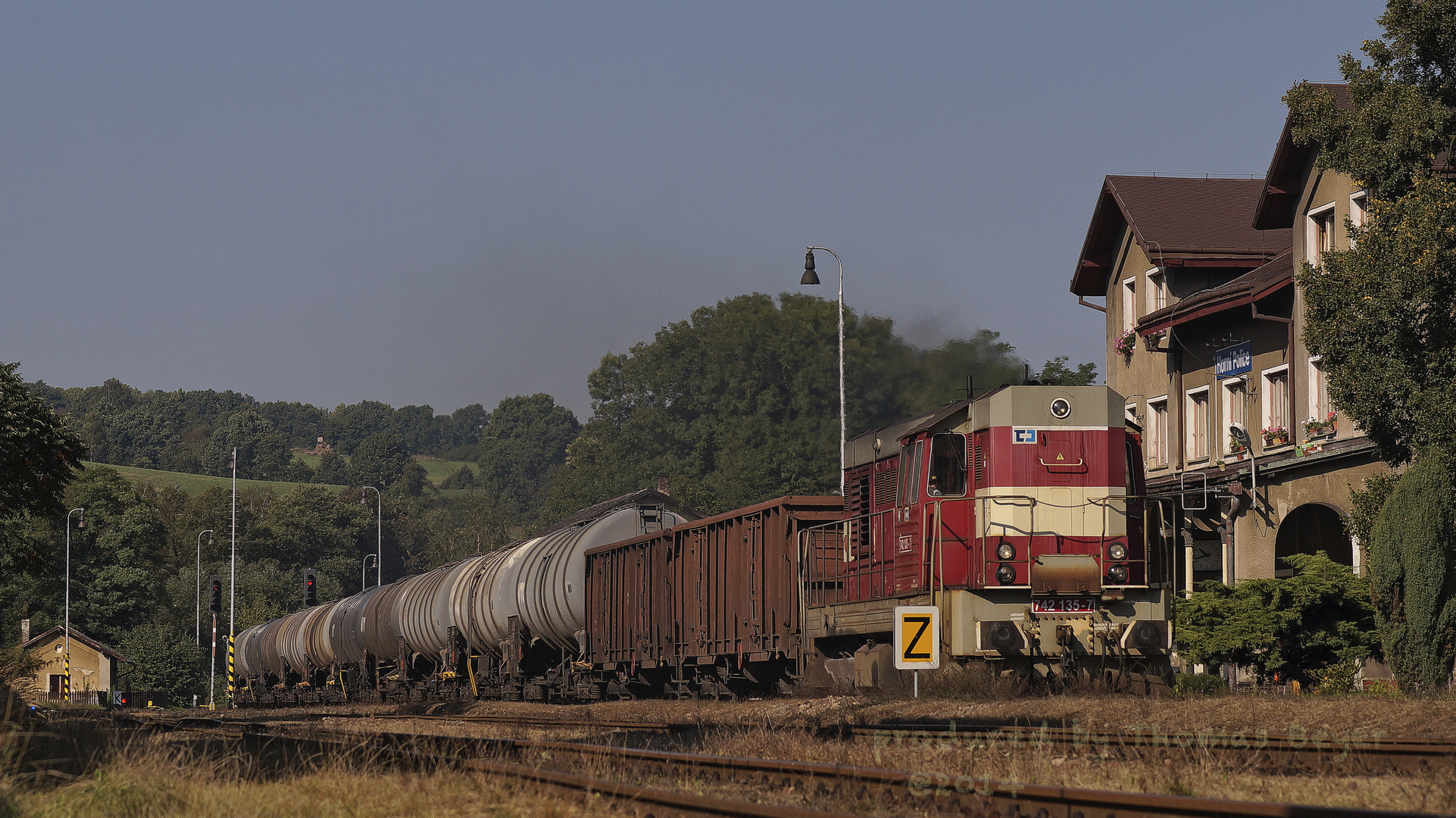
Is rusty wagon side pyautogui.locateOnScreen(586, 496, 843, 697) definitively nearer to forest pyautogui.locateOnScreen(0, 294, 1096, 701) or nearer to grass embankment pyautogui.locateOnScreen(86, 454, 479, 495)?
forest pyautogui.locateOnScreen(0, 294, 1096, 701)

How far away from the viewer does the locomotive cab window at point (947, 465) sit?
1720 centimetres

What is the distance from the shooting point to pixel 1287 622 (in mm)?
21297

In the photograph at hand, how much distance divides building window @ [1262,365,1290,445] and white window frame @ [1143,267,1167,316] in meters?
4.37

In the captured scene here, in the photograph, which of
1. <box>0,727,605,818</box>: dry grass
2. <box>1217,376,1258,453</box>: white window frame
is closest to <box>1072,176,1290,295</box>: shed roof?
<box>1217,376,1258,453</box>: white window frame

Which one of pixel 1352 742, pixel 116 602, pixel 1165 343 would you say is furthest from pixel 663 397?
pixel 1352 742

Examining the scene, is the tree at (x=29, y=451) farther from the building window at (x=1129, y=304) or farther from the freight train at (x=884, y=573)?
the building window at (x=1129, y=304)

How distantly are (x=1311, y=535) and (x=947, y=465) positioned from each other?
15820 millimetres

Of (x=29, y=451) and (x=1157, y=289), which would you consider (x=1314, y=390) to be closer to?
(x=1157, y=289)

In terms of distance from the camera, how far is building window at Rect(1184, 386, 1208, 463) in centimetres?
3284

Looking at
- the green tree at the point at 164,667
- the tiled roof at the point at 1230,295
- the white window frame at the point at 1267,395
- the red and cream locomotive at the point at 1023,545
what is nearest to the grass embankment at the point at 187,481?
the green tree at the point at 164,667

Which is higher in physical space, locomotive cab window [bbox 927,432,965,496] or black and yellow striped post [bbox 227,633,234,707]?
locomotive cab window [bbox 927,432,965,496]

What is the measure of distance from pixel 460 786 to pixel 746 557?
12.8 meters

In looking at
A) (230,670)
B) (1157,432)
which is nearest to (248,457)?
(230,670)

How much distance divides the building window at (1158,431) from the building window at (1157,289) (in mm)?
2200
